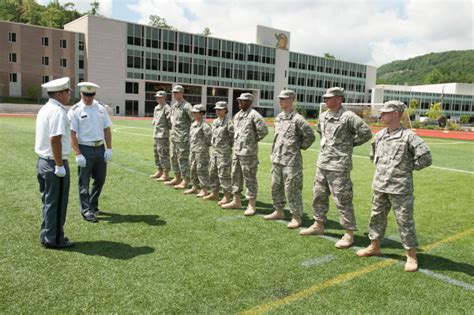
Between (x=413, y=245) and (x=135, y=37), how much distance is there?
2395 inches

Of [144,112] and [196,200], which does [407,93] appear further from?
[196,200]

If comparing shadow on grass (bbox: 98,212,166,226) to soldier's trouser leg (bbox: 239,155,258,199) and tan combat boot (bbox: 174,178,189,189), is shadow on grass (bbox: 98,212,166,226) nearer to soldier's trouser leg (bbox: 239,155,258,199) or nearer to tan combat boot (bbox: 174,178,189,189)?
soldier's trouser leg (bbox: 239,155,258,199)

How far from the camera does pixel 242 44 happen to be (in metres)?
70.6

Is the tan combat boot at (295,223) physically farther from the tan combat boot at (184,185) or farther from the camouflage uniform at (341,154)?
the tan combat boot at (184,185)

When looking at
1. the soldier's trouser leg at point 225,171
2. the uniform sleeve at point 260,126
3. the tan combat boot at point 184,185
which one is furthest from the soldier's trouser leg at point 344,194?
the tan combat boot at point 184,185

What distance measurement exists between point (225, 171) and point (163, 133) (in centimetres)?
251

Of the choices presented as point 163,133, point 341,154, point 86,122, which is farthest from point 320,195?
point 163,133

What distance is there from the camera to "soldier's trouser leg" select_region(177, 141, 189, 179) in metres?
8.81

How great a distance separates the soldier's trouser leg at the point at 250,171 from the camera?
23.2 feet

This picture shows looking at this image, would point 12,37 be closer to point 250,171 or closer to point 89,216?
point 89,216

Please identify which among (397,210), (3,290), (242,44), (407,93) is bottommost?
(3,290)

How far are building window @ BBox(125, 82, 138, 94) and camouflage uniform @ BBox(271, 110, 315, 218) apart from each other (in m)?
57.7

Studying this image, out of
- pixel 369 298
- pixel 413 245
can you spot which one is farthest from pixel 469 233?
pixel 369 298

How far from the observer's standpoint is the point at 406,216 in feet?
15.6
